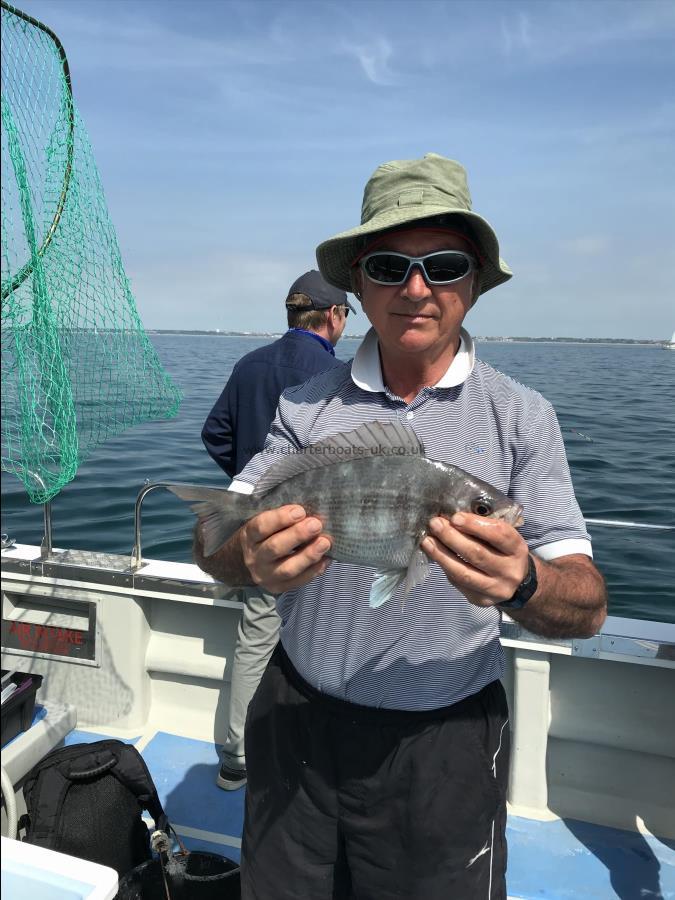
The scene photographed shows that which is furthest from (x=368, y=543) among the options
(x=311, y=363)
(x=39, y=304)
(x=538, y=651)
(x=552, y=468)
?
(x=39, y=304)

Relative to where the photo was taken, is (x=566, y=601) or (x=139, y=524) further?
(x=139, y=524)

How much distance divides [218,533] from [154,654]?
9.80 feet

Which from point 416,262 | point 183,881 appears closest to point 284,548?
point 416,262

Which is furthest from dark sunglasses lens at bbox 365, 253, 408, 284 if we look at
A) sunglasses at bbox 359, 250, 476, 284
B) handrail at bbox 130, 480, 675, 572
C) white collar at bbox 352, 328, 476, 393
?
handrail at bbox 130, 480, 675, 572

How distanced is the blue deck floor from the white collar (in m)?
2.97

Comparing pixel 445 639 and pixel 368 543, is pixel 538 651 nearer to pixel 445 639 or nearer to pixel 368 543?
pixel 445 639

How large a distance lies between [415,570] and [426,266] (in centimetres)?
99

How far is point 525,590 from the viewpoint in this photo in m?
1.96

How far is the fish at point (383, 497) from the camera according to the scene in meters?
2.08

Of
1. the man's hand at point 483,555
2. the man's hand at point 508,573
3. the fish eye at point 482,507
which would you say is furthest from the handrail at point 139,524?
the man's hand at point 483,555

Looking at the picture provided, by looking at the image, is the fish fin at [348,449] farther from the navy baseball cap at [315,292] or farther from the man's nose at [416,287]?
the navy baseball cap at [315,292]

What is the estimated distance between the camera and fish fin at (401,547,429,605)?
206 centimetres

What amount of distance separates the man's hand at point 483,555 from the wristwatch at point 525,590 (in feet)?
0.15

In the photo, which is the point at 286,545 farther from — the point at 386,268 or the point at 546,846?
the point at 546,846
